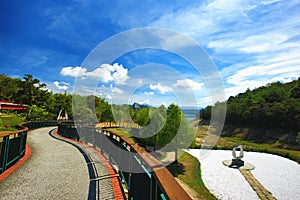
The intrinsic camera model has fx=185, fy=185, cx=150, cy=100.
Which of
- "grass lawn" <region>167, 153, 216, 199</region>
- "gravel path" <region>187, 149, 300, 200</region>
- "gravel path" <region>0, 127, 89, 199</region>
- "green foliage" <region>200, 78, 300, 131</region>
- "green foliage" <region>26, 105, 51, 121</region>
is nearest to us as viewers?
"gravel path" <region>0, 127, 89, 199</region>

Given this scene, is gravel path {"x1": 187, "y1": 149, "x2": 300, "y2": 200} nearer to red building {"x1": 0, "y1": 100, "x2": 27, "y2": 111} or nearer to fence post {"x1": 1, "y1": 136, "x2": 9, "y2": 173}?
fence post {"x1": 1, "y1": 136, "x2": 9, "y2": 173}

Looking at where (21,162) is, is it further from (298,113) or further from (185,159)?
(298,113)

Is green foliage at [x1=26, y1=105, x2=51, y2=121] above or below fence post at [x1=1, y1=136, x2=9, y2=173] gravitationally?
above

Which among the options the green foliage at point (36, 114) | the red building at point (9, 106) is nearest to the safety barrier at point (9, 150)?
the green foliage at point (36, 114)

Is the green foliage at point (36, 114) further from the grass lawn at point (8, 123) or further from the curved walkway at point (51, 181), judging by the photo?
the curved walkway at point (51, 181)

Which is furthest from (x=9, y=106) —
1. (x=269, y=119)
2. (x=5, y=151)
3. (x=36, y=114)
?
(x=269, y=119)

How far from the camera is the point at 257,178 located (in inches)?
1009

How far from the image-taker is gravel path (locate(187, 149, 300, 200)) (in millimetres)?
20391

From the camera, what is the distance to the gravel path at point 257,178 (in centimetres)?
2039

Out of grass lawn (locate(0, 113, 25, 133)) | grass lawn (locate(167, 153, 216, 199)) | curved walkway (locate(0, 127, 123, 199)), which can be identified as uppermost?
grass lawn (locate(0, 113, 25, 133))

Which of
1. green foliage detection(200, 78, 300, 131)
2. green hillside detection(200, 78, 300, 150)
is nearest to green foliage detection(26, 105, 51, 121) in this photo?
green hillside detection(200, 78, 300, 150)

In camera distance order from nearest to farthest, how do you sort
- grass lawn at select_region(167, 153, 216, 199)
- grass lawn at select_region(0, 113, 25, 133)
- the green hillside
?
grass lawn at select_region(167, 153, 216, 199)
grass lawn at select_region(0, 113, 25, 133)
the green hillside

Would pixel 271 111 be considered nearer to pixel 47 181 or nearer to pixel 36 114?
pixel 36 114

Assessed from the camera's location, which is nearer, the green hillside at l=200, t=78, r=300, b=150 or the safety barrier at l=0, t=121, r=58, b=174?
the safety barrier at l=0, t=121, r=58, b=174
